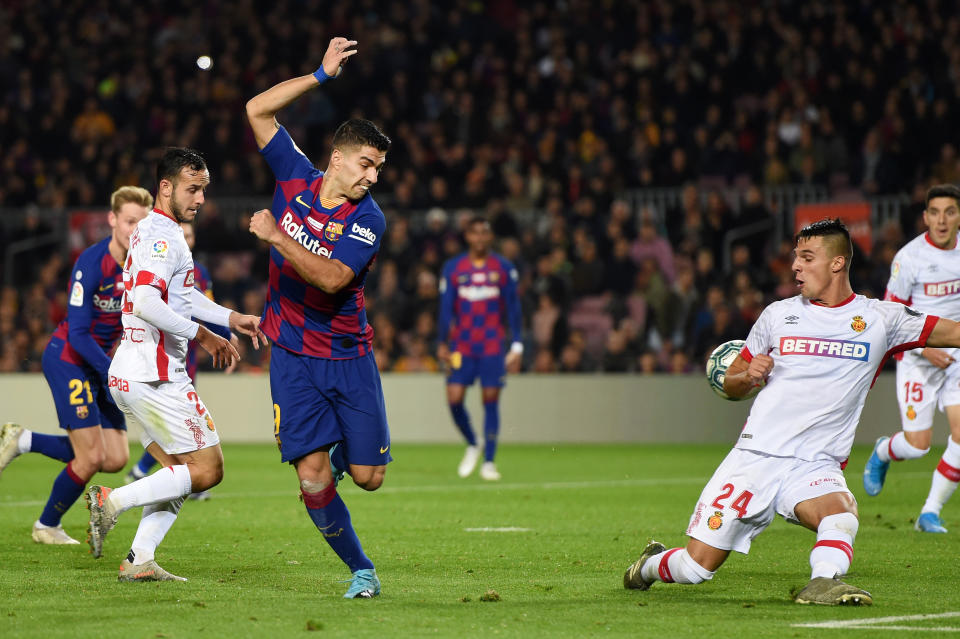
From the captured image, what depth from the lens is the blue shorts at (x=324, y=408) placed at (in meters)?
6.15

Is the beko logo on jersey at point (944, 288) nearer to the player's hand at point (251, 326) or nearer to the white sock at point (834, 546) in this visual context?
the white sock at point (834, 546)

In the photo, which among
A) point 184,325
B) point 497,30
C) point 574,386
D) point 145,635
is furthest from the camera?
point 497,30

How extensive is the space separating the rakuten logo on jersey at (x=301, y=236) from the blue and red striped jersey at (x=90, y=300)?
8.79ft

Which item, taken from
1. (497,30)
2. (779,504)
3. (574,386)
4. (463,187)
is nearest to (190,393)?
(779,504)

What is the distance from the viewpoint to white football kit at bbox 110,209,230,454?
681 centimetres

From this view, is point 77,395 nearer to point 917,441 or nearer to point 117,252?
point 117,252

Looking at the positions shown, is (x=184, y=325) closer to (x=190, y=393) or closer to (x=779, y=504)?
(x=190, y=393)

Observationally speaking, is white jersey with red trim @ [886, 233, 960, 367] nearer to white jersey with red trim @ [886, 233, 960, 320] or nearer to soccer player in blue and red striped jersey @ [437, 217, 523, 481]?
white jersey with red trim @ [886, 233, 960, 320]

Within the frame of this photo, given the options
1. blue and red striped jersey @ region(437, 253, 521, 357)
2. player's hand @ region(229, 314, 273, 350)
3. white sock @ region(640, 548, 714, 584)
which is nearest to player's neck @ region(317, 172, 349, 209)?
player's hand @ region(229, 314, 273, 350)

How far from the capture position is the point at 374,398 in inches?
247

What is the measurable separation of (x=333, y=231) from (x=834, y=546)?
2.69 metres

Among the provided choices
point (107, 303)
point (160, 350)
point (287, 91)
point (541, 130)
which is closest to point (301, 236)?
point (287, 91)

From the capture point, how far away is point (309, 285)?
6.24 m

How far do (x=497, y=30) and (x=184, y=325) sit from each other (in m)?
17.9
